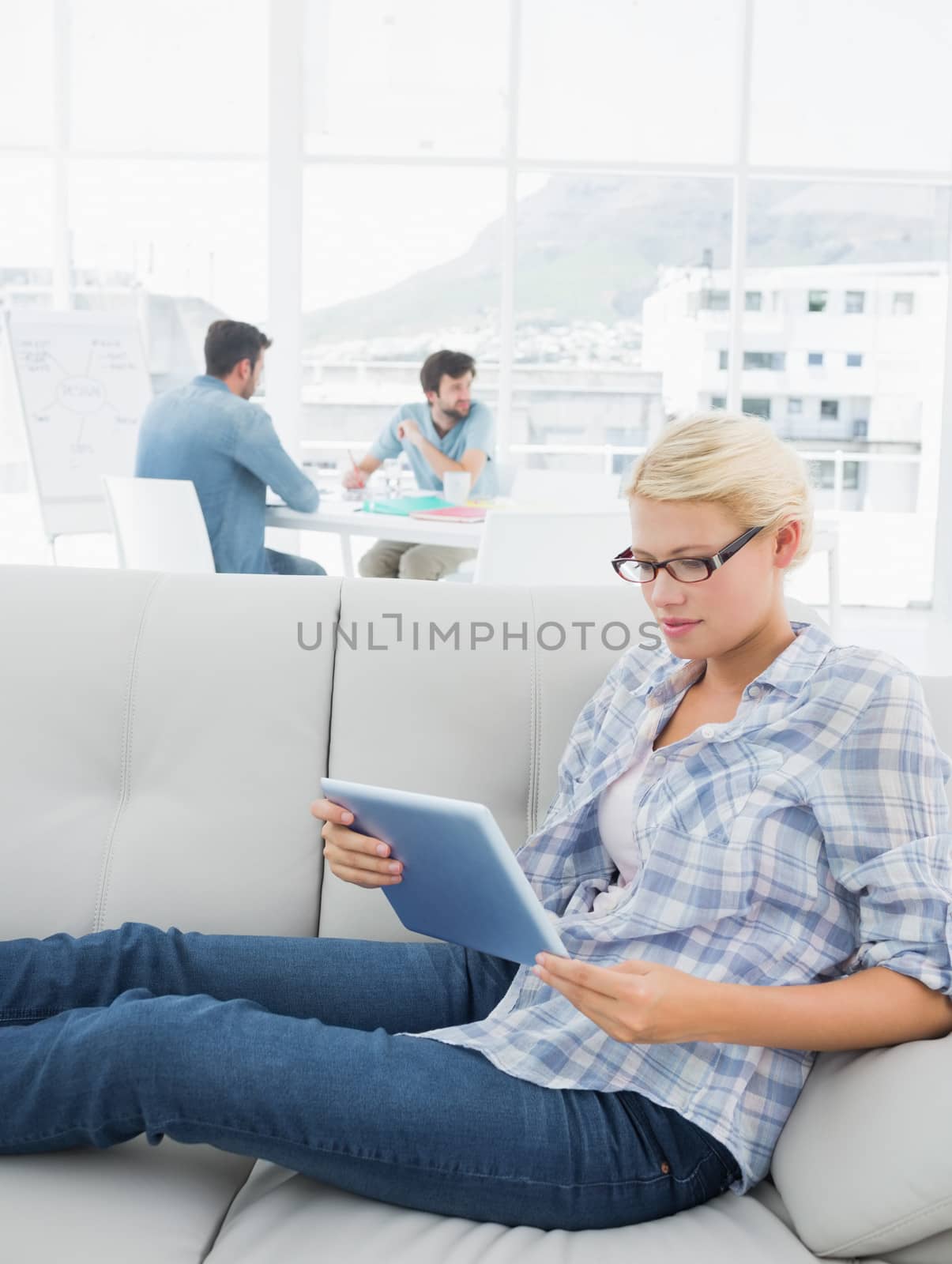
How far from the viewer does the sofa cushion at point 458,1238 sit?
1062mm

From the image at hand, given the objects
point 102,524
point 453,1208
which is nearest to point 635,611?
point 453,1208

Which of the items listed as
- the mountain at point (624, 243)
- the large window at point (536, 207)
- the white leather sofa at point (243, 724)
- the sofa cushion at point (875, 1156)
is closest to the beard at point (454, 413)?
the large window at point (536, 207)

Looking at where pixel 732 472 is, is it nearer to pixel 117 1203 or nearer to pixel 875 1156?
pixel 875 1156

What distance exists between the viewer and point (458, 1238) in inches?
43.1

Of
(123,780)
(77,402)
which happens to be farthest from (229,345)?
(123,780)

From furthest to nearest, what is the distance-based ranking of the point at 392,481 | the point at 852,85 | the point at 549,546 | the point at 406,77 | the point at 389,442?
the point at 406,77, the point at 852,85, the point at 389,442, the point at 392,481, the point at 549,546

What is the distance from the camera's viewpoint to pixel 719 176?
5992 mm

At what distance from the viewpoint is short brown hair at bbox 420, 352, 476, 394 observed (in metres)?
4.56

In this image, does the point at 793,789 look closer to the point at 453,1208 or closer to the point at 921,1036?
the point at 921,1036

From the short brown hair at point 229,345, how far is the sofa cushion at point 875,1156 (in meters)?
3.10

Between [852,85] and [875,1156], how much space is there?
588 centimetres

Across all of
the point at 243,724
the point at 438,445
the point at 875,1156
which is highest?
the point at 438,445

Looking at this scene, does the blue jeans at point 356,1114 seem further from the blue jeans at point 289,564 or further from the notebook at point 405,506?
the blue jeans at point 289,564

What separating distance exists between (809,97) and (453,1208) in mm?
5891
